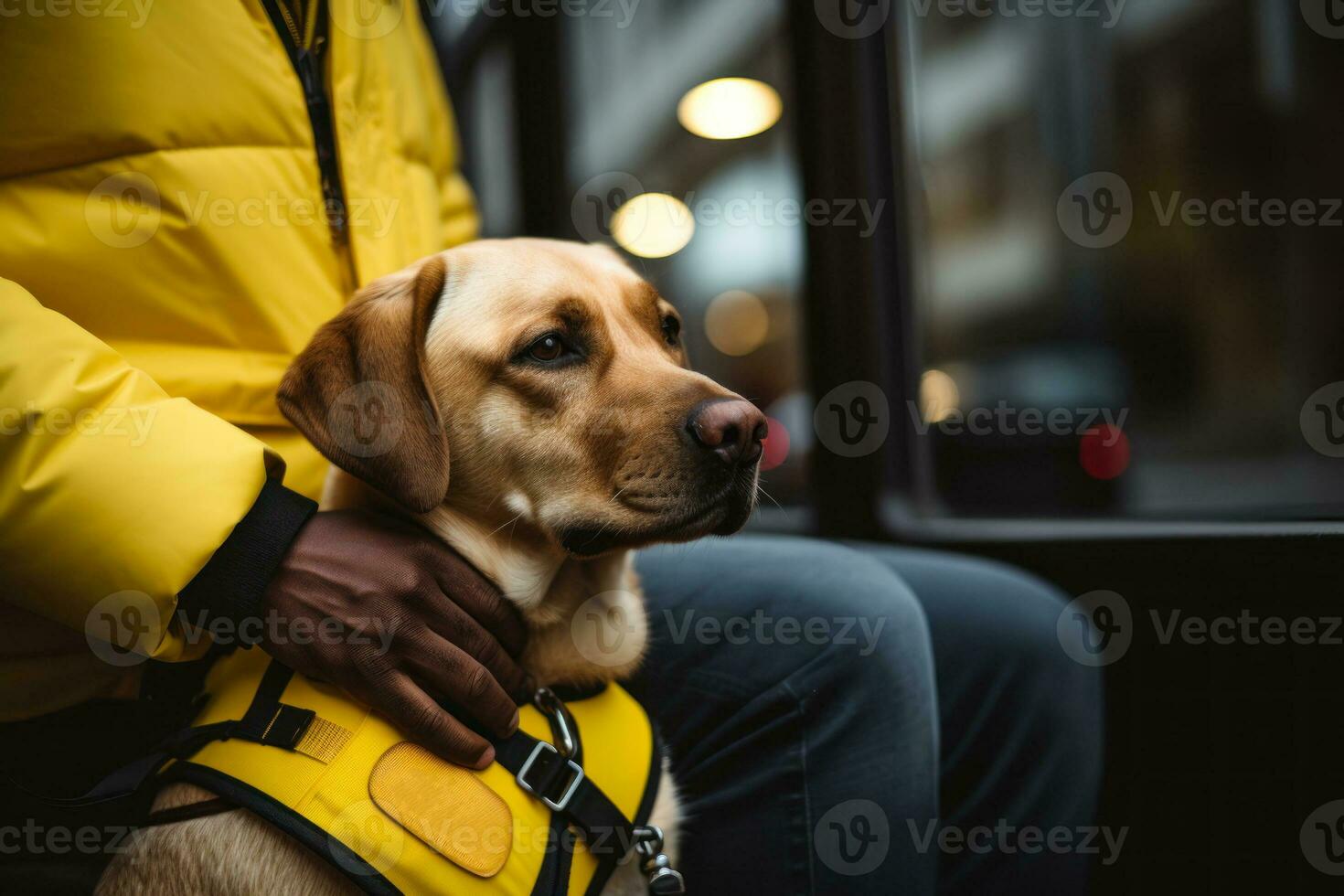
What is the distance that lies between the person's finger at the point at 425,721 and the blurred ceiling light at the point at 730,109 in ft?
7.09

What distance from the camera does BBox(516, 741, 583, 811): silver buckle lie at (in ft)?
3.34

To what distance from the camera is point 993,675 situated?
4.64ft

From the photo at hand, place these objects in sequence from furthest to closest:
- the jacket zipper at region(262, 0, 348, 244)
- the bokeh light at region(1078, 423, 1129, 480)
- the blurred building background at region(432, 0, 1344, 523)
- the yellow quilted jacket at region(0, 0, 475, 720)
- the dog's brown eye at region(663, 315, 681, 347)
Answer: the bokeh light at region(1078, 423, 1129, 480) < the blurred building background at region(432, 0, 1344, 523) < the dog's brown eye at region(663, 315, 681, 347) < the jacket zipper at region(262, 0, 348, 244) < the yellow quilted jacket at region(0, 0, 475, 720)

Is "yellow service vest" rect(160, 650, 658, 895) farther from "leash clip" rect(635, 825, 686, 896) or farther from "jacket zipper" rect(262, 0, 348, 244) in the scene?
"jacket zipper" rect(262, 0, 348, 244)

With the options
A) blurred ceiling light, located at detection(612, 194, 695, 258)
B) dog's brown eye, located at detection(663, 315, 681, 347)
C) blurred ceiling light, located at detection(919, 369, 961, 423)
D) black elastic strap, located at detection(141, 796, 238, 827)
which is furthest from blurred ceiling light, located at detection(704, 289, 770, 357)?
black elastic strap, located at detection(141, 796, 238, 827)

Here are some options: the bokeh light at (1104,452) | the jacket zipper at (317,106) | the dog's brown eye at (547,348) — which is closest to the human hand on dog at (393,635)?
the dog's brown eye at (547,348)

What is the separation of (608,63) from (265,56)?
2716 mm

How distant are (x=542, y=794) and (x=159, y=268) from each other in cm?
80

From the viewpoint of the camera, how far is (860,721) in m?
1.17

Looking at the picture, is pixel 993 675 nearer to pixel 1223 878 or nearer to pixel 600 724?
pixel 1223 878

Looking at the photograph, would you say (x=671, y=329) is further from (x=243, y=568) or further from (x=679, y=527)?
(x=243, y=568)

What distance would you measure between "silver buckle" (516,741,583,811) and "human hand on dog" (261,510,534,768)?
4cm

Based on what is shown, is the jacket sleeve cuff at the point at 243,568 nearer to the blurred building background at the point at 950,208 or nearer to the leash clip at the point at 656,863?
the leash clip at the point at 656,863

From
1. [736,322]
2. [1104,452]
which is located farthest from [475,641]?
[736,322]
